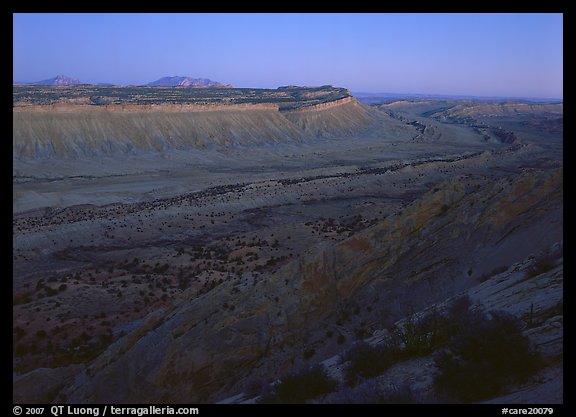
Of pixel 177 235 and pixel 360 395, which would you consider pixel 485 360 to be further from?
pixel 177 235

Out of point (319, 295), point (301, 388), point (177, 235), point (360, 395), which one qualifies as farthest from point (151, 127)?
point (360, 395)

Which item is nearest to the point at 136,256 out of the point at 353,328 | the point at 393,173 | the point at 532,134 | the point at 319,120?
the point at 353,328

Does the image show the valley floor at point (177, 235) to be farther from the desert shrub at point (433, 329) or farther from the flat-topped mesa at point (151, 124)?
the flat-topped mesa at point (151, 124)
